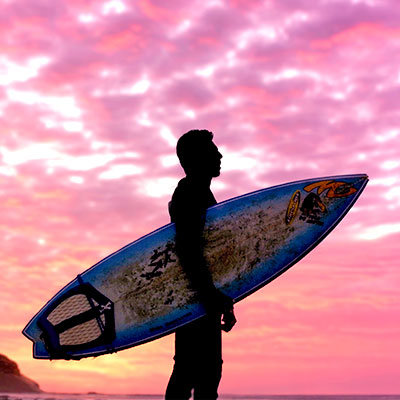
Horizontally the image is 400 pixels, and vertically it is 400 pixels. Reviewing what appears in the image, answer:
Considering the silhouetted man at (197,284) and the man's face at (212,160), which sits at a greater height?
the man's face at (212,160)

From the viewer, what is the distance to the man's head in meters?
4.29

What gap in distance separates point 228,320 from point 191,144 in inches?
45.9

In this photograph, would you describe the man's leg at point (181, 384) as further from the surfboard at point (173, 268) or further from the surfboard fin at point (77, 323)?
the surfboard fin at point (77, 323)

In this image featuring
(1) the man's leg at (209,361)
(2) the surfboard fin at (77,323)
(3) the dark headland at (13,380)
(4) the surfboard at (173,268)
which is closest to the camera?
(1) the man's leg at (209,361)

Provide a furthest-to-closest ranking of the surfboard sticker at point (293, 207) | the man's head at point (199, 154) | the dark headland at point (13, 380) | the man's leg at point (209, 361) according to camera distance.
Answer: the dark headland at point (13, 380), the surfboard sticker at point (293, 207), the man's head at point (199, 154), the man's leg at point (209, 361)

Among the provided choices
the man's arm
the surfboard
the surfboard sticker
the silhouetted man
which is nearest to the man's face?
the silhouetted man

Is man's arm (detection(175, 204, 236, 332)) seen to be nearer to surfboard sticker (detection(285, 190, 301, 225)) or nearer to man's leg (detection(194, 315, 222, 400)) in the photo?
man's leg (detection(194, 315, 222, 400))

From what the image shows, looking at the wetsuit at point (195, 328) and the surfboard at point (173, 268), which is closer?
the wetsuit at point (195, 328)

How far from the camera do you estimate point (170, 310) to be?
476cm

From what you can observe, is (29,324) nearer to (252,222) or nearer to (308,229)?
(252,222)

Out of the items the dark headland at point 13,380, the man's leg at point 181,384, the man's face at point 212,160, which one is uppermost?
the dark headland at point 13,380

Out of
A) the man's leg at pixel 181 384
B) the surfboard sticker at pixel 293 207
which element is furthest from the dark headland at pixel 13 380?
the man's leg at pixel 181 384

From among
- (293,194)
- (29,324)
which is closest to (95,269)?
(29,324)

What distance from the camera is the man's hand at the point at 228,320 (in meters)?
4.13
